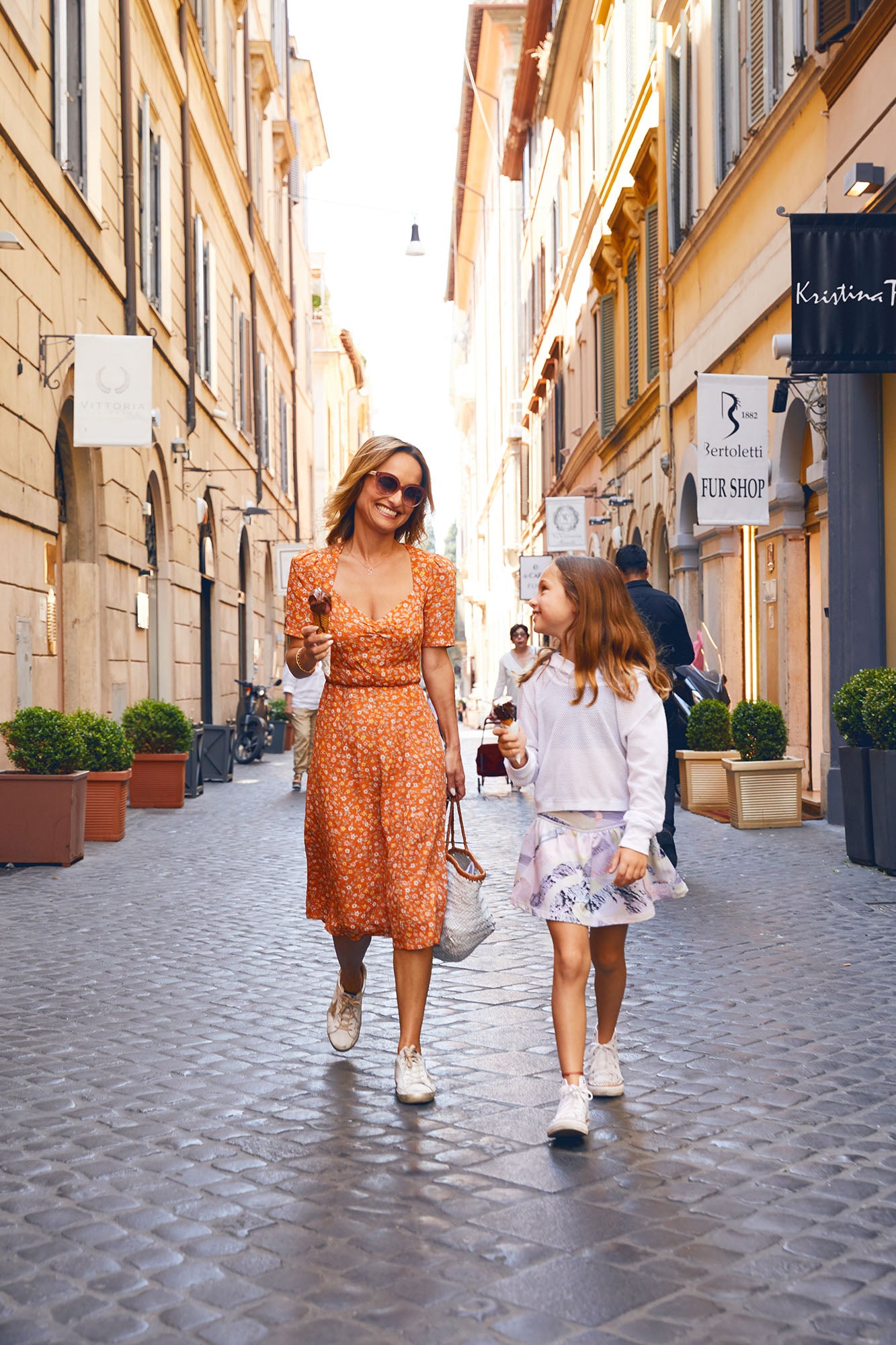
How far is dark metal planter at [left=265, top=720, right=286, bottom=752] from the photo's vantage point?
2620 cm

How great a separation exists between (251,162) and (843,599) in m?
20.1

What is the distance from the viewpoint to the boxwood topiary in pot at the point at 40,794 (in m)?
9.62

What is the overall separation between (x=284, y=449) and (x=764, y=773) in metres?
25.7

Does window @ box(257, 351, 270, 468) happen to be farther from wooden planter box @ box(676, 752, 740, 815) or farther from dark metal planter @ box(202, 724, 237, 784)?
wooden planter box @ box(676, 752, 740, 815)

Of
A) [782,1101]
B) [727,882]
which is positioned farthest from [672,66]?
[782,1101]

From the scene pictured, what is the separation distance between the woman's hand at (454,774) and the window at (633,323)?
17046mm

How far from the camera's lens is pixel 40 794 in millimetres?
9625

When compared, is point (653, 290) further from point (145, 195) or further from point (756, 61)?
point (145, 195)

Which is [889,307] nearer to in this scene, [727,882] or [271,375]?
[727,882]

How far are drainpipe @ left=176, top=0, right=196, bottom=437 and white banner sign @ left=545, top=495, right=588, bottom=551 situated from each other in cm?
689

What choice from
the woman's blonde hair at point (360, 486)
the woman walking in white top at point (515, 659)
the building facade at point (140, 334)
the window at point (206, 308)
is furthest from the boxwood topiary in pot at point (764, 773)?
the window at point (206, 308)

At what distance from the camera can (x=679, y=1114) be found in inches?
162

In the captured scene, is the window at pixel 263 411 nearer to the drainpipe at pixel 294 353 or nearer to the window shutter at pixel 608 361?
the drainpipe at pixel 294 353

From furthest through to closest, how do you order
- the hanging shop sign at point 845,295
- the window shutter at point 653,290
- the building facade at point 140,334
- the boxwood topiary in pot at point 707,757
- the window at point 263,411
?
the window at point 263,411
the window shutter at point 653,290
the boxwood topiary in pot at point 707,757
the building facade at point 140,334
the hanging shop sign at point 845,295
